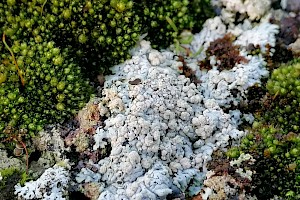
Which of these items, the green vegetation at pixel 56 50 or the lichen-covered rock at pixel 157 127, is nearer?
the lichen-covered rock at pixel 157 127

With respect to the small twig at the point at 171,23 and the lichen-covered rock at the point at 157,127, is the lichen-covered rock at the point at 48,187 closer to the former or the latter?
the lichen-covered rock at the point at 157,127

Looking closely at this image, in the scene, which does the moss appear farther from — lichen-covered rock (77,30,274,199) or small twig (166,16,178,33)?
small twig (166,16,178,33)

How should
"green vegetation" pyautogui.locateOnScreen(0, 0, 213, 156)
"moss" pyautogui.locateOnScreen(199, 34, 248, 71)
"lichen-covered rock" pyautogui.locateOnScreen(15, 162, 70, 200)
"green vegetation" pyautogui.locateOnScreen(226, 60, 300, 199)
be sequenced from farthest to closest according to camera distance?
"moss" pyautogui.locateOnScreen(199, 34, 248, 71), "green vegetation" pyautogui.locateOnScreen(0, 0, 213, 156), "green vegetation" pyautogui.locateOnScreen(226, 60, 300, 199), "lichen-covered rock" pyautogui.locateOnScreen(15, 162, 70, 200)

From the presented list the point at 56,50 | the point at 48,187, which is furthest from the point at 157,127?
the point at 56,50

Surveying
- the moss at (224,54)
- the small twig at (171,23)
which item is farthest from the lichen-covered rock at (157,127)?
the small twig at (171,23)

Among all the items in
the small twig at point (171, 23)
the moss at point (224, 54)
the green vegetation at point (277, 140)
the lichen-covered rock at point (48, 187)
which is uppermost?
the small twig at point (171, 23)

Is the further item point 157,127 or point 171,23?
point 171,23

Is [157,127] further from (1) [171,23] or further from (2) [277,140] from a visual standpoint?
(1) [171,23]

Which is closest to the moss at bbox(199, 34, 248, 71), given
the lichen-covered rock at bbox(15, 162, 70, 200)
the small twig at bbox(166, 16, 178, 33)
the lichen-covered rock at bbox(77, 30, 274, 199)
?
the lichen-covered rock at bbox(77, 30, 274, 199)

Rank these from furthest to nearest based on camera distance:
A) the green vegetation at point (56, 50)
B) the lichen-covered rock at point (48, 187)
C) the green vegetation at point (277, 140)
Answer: the green vegetation at point (56, 50) < the green vegetation at point (277, 140) < the lichen-covered rock at point (48, 187)

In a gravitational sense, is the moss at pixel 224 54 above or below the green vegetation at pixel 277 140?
above

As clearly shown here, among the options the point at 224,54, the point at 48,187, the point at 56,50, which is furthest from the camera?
the point at 224,54
